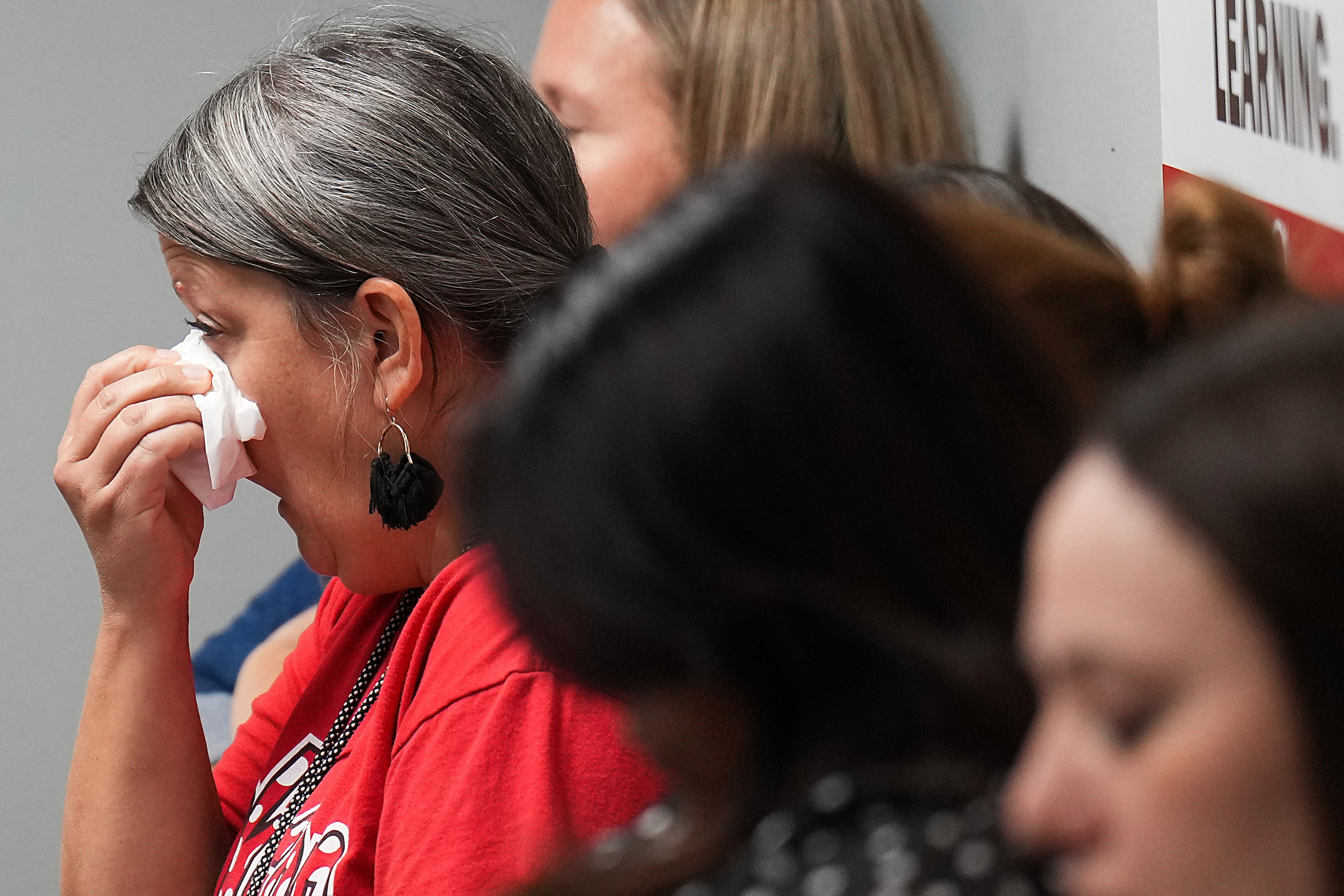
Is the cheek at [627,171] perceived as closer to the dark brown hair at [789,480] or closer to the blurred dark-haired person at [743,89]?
the blurred dark-haired person at [743,89]

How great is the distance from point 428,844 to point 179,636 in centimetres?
39

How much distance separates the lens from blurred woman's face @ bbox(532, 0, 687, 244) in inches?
45.7

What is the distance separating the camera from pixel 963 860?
12.0 inches

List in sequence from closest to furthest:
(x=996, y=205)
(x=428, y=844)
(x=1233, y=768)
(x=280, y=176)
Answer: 1. (x=1233, y=768)
2. (x=996, y=205)
3. (x=428, y=844)
4. (x=280, y=176)

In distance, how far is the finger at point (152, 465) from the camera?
0.86 meters

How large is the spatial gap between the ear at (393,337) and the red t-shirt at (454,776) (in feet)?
0.40

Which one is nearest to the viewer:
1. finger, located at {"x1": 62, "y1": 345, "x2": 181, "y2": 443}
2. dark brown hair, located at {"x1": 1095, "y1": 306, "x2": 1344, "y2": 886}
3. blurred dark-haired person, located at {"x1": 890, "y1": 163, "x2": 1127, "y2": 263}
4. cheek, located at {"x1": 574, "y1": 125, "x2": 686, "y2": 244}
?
dark brown hair, located at {"x1": 1095, "y1": 306, "x2": 1344, "y2": 886}

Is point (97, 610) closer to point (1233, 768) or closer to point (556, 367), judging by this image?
point (556, 367)

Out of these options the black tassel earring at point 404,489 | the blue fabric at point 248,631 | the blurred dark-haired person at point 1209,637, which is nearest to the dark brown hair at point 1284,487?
the blurred dark-haired person at point 1209,637

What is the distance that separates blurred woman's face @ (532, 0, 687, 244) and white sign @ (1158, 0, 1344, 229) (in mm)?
464

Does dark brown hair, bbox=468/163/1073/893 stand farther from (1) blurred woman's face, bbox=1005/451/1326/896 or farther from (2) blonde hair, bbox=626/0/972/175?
(2) blonde hair, bbox=626/0/972/175

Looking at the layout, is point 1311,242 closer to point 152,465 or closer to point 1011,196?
point 1011,196

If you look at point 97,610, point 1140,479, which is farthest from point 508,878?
point 97,610

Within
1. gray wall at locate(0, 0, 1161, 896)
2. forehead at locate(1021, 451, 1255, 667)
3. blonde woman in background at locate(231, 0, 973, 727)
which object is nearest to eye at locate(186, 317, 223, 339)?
blonde woman in background at locate(231, 0, 973, 727)
